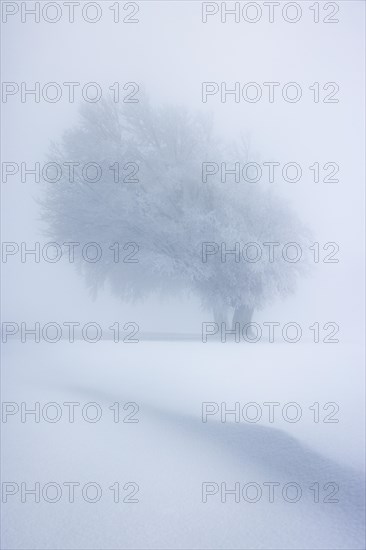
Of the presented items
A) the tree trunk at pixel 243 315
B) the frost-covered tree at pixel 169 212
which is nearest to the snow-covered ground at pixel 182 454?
the tree trunk at pixel 243 315

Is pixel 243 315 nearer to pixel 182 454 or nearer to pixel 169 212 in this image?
pixel 169 212

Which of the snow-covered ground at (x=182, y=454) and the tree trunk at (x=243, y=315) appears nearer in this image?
the snow-covered ground at (x=182, y=454)

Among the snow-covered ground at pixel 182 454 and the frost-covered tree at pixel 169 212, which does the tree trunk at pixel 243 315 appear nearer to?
the frost-covered tree at pixel 169 212

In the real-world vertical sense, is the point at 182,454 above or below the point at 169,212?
below

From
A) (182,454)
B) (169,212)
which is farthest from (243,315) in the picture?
(182,454)

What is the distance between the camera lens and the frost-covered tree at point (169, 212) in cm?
420

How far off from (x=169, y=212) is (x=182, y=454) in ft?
9.15

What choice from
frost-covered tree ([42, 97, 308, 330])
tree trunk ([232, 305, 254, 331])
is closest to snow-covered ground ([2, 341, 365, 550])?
tree trunk ([232, 305, 254, 331])

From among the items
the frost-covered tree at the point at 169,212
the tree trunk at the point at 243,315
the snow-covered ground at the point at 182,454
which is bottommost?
the snow-covered ground at the point at 182,454

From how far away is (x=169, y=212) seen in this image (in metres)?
4.47

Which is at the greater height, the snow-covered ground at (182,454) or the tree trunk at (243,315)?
the tree trunk at (243,315)

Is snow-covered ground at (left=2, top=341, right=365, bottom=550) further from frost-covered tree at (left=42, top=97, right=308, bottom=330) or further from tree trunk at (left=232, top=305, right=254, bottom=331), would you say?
frost-covered tree at (left=42, top=97, right=308, bottom=330)

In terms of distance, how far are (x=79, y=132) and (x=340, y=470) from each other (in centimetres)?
285

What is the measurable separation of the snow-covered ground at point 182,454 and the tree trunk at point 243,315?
79 cm
